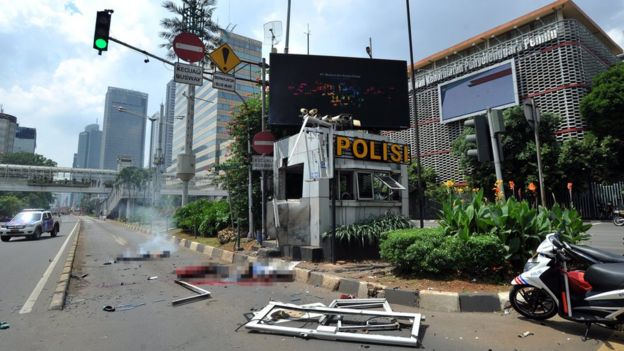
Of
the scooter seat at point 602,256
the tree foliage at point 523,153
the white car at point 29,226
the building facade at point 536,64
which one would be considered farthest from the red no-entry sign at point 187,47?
the building facade at point 536,64

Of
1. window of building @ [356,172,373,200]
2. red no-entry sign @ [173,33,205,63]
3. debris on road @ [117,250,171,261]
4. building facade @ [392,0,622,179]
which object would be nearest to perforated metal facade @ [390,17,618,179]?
building facade @ [392,0,622,179]

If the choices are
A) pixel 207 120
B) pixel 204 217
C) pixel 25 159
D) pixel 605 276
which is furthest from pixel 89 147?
pixel 605 276

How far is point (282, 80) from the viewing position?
12.2m

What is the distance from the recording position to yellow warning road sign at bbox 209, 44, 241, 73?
1007cm

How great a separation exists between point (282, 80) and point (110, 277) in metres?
7.68

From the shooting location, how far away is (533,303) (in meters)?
4.52

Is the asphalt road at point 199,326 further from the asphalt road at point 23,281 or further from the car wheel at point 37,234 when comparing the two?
the car wheel at point 37,234

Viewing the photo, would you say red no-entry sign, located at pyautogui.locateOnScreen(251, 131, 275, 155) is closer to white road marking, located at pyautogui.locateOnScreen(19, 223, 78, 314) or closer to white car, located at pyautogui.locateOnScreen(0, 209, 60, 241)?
white road marking, located at pyautogui.locateOnScreen(19, 223, 78, 314)

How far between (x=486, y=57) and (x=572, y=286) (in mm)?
30396

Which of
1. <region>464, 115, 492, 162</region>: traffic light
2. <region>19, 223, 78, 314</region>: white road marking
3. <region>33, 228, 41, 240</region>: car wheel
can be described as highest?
<region>464, 115, 492, 162</region>: traffic light

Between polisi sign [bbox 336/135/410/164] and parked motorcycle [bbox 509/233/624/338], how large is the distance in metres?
5.40

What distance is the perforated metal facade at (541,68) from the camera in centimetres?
2442

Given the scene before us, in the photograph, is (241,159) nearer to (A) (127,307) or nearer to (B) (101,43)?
(B) (101,43)

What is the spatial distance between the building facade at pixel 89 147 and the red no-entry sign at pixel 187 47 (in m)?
180
